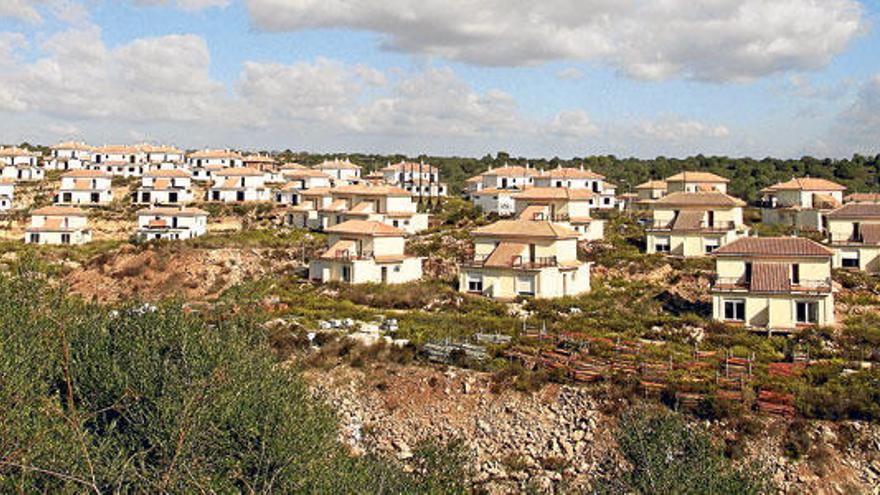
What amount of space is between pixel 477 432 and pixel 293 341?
396 inches

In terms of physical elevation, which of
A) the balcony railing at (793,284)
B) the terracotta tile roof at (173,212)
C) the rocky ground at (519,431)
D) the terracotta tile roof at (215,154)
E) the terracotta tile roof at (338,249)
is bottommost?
the rocky ground at (519,431)

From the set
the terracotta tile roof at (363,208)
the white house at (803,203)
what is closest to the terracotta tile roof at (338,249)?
the terracotta tile roof at (363,208)

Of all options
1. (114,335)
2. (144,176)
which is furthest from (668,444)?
(144,176)

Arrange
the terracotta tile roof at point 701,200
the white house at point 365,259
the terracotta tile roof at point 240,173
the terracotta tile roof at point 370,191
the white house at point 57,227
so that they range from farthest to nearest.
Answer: the terracotta tile roof at point 240,173, the white house at point 57,227, the terracotta tile roof at point 370,191, the terracotta tile roof at point 701,200, the white house at point 365,259

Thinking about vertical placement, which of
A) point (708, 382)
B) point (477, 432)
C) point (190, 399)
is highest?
point (190, 399)

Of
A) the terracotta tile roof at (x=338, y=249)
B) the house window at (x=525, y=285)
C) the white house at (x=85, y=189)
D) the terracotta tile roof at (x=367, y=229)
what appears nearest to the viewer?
the house window at (x=525, y=285)

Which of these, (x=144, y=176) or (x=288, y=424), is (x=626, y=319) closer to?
(x=288, y=424)

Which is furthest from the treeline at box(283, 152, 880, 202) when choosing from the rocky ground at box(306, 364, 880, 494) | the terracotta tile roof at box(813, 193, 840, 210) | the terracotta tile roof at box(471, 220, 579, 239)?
the rocky ground at box(306, 364, 880, 494)

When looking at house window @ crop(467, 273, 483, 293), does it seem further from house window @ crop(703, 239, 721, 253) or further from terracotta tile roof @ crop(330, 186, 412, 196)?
terracotta tile roof @ crop(330, 186, 412, 196)

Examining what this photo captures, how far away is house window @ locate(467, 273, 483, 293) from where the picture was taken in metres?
43.7

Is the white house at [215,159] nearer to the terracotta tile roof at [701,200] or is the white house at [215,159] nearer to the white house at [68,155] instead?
the white house at [68,155]

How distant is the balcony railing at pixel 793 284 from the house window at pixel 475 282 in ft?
40.7

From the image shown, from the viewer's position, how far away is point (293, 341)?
114 feet

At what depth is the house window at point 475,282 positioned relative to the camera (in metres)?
43.7
